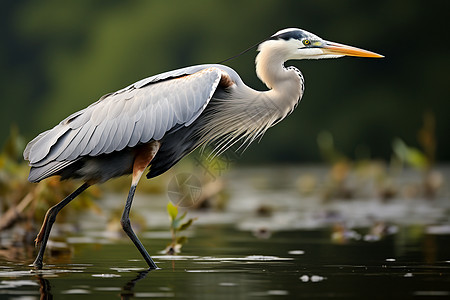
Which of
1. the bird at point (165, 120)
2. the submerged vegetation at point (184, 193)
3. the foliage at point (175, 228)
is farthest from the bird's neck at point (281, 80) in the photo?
the foliage at point (175, 228)

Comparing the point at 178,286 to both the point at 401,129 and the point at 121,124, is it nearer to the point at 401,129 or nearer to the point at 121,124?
the point at 121,124

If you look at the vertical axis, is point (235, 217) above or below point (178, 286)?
above

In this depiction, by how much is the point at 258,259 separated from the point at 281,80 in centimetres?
136

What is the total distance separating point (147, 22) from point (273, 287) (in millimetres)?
38432

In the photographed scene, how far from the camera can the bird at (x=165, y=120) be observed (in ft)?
22.3

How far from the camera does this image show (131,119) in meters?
6.86

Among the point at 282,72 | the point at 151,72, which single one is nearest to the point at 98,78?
the point at 151,72

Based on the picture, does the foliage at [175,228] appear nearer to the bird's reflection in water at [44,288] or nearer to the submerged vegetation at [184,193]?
the submerged vegetation at [184,193]

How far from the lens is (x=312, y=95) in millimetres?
39438

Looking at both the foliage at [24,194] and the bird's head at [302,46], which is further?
the foliage at [24,194]

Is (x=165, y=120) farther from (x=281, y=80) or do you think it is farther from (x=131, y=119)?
(x=281, y=80)

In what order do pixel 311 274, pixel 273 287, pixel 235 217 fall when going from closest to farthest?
1. pixel 273 287
2. pixel 311 274
3. pixel 235 217

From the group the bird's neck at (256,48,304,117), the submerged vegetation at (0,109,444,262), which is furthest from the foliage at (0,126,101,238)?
the bird's neck at (256,48,304,117)

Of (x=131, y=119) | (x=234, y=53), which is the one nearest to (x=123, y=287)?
(x=131, y=119)
